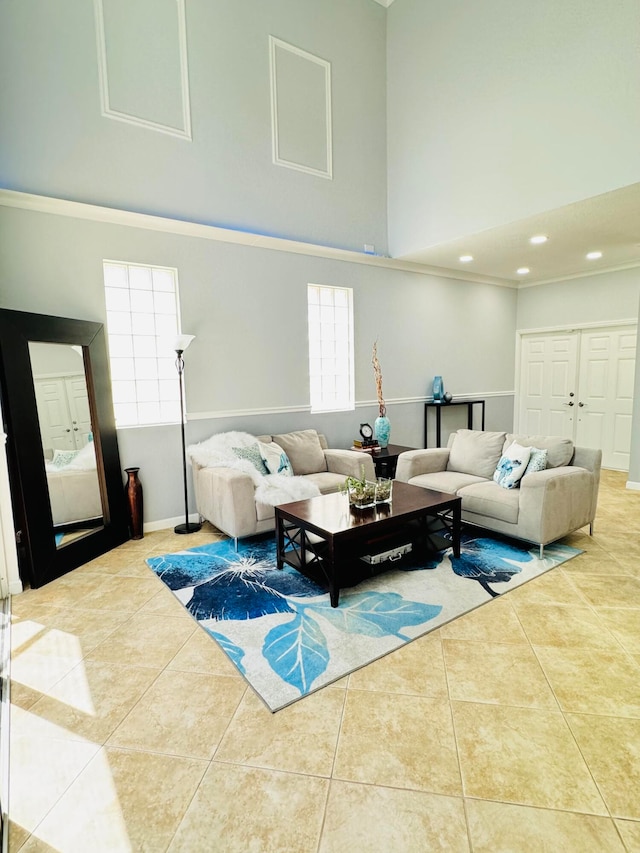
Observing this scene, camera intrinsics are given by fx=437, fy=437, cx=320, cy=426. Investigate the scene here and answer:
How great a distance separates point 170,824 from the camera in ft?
4.43

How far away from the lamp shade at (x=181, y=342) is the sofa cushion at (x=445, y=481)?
2303 mm

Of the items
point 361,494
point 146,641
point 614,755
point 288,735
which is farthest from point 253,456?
point 614,755

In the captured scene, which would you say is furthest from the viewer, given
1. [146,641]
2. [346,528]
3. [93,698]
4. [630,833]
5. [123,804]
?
[346,528]

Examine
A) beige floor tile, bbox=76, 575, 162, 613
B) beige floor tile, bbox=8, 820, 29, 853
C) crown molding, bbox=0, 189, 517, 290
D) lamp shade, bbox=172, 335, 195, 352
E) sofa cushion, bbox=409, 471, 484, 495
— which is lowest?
beige floor tile, bbox=76, 575, 162, 613

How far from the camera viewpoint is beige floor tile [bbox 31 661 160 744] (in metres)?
1.74

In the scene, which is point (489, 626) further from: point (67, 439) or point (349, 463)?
point (67, 439)

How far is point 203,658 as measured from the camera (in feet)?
7.11

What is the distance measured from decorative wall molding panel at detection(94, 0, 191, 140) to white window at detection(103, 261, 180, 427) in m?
1.26

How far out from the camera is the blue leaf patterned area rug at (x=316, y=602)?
210cm

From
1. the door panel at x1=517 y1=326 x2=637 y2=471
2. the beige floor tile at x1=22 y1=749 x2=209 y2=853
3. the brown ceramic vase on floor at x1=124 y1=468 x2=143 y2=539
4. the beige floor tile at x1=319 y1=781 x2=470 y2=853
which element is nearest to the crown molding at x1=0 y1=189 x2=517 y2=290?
the brown ceramic vase on floor at x1=124 y1=468 x2=143 y2=539

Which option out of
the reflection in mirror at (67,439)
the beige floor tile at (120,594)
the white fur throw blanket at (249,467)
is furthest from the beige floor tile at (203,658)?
the reflection in mirror at (67,439)

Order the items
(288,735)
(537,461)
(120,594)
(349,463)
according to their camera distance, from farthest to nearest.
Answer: (349,463) → (537,461) → (120,594) → (288,735)

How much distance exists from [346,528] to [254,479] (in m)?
1.21

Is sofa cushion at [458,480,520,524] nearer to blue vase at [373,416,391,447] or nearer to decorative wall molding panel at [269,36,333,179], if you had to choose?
blue vase at [373,416,391,447]
